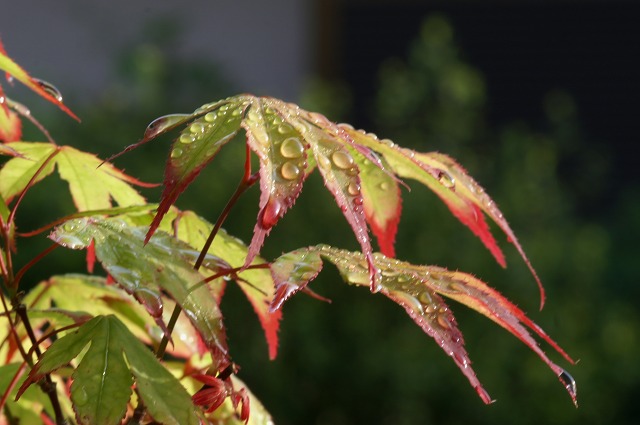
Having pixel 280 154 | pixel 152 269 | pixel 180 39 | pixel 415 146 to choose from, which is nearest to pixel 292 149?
pixel 280 154

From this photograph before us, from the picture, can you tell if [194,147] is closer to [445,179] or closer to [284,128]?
[284,128]

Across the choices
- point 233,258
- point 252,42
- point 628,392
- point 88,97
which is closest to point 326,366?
point 628,392

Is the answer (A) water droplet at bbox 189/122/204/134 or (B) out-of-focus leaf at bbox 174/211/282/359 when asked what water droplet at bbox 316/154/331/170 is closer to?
(A) water droplet at bbox 189/122/204/134

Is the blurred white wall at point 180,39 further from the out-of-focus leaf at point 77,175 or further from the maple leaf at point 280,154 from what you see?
the maple leaf at point 280,154

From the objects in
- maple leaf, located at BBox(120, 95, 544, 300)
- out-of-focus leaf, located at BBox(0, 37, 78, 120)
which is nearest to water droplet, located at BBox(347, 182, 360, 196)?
maple leaf, located at BBox(120, 95, 544, 300)

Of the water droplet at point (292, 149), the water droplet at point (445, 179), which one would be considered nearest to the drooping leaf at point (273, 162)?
the water droplet at point (292, 149)
